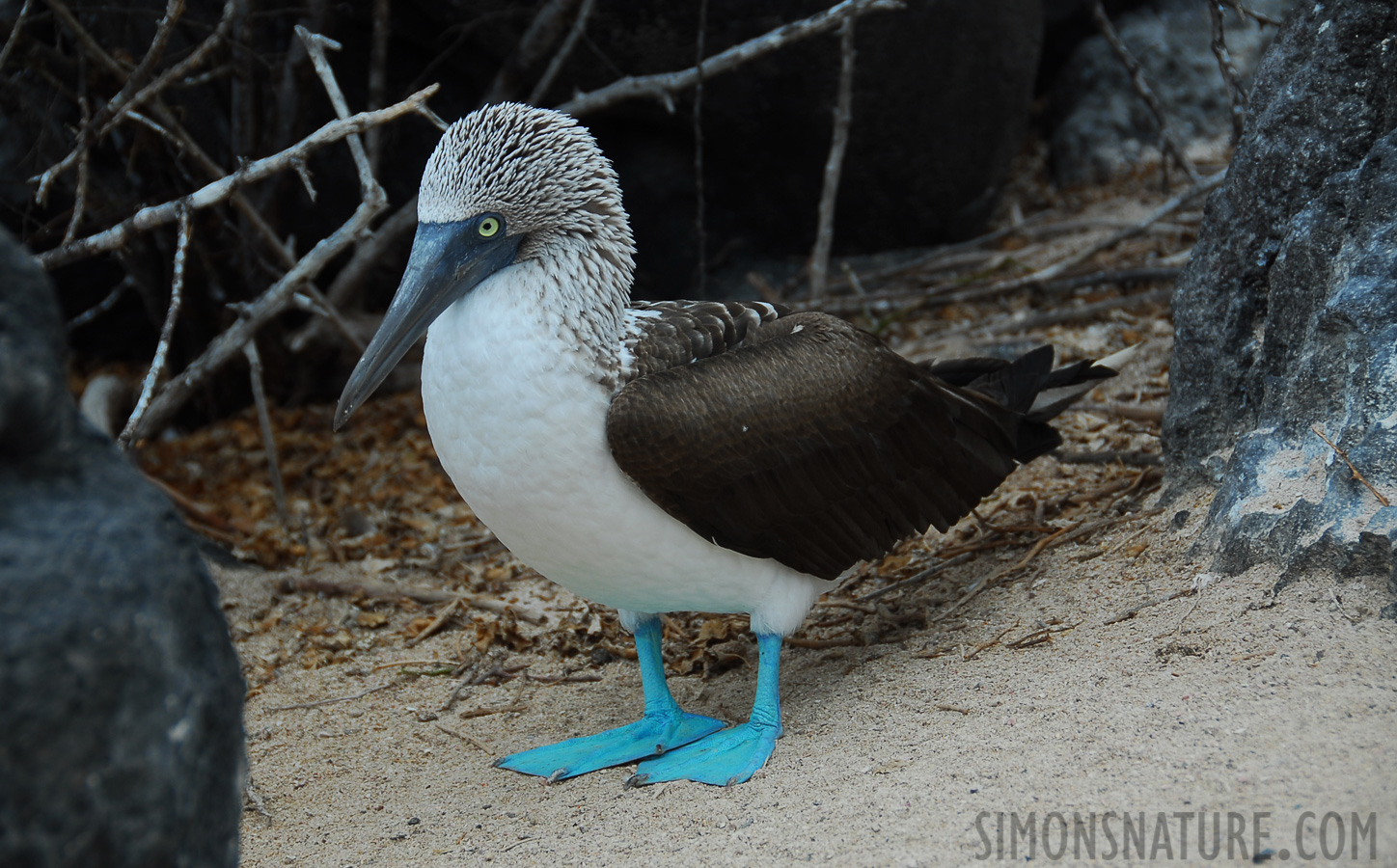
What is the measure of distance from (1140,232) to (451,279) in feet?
14.1

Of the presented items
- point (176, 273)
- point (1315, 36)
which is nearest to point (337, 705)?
point (176, 273)

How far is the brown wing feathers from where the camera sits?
8.95 ft

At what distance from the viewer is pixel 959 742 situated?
2.56m

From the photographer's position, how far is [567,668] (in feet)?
→ 12.2

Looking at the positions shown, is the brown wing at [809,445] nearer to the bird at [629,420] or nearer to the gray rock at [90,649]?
the bird at [629,420]

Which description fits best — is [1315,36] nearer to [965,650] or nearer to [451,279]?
[965,650]

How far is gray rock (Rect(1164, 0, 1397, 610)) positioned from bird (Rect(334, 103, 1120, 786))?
2.84 ft

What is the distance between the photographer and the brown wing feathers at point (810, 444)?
8.95 ft

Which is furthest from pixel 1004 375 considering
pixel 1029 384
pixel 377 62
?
pixel 377 62

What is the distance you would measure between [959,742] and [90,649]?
72.8 inches

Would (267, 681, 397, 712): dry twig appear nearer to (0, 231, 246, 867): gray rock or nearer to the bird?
the bird

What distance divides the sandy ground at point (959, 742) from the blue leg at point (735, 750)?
0.19ft

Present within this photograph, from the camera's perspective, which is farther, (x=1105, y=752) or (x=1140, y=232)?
(x=1140, y=232)

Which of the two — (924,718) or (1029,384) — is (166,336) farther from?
(1029,384)
